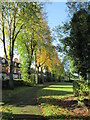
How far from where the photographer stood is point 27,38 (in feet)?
74.0

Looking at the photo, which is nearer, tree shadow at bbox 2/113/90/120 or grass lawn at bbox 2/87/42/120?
tree shadow at bbox 2/113/90/120

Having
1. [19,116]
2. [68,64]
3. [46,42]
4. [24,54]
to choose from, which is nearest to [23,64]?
[24,54]

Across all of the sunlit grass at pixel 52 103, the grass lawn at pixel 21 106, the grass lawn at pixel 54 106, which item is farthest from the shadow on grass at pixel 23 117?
the sunlit grass at pixel 52 103

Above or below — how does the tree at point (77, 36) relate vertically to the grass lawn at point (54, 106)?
above

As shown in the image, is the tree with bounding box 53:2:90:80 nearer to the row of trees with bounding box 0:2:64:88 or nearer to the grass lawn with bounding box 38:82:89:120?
the row of trees with bounding box 0:2:64:88

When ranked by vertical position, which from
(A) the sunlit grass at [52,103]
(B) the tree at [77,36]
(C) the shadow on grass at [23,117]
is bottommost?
(A) the sunlit grass at [52,103]

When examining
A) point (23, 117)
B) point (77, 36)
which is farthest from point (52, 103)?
point (77, 36)

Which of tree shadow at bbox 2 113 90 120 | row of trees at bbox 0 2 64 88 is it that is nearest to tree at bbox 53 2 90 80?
row of trees at bbox 0 2 64 88

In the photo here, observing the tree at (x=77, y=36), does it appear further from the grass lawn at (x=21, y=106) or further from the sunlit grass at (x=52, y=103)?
the grass lawn at (x=21, y=106)

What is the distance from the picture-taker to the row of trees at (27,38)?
9.98m

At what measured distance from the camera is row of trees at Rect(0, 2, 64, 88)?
9979 millimetres

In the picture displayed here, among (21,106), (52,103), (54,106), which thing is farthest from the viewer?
(52,103)

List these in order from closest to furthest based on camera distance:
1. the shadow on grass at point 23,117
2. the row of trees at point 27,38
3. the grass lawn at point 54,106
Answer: the shadow on grass at point 23,117 < the grass lawn at point 54,106 < the row of trees at point 27,38

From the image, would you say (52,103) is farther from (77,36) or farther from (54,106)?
(77,36)
